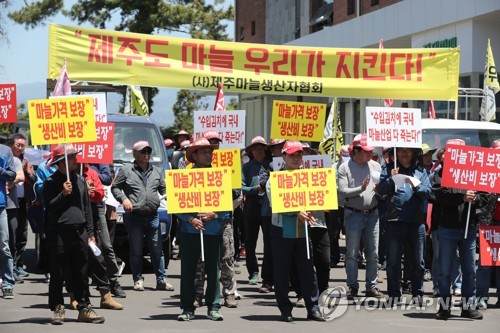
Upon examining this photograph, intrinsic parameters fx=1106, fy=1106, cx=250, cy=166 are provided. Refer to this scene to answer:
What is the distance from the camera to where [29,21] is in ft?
163


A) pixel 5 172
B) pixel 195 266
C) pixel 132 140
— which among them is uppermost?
pixel 132 140

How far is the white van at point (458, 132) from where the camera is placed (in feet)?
57.8

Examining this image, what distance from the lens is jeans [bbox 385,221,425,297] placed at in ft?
41.4

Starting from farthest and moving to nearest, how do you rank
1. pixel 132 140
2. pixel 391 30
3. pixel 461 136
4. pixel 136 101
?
pixel 391 30, pixel 136 101, pixel 461 136, pixel 132 140

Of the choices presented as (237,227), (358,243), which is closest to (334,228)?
(237,227)

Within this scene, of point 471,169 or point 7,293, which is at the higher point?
point 471,169

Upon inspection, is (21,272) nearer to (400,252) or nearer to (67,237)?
(67,237)

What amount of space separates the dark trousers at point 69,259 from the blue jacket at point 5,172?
209cm

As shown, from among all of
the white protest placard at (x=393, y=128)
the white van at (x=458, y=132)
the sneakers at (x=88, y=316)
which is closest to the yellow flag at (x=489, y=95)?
the white van at (x=458, y=132)

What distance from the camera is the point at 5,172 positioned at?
13219 mm

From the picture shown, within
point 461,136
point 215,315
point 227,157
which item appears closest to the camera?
point 215,315

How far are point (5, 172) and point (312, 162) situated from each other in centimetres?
368

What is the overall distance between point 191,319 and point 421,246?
2961mm

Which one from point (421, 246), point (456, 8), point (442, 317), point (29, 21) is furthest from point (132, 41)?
point (29, 21)
